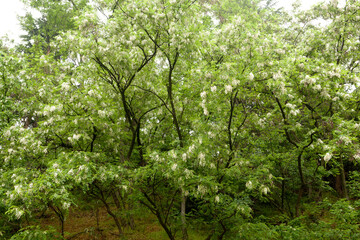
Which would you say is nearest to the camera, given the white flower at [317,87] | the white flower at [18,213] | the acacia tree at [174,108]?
the white flower at [18,213]

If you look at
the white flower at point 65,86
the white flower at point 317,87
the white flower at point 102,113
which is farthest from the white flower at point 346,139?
the white flower at point 65,86

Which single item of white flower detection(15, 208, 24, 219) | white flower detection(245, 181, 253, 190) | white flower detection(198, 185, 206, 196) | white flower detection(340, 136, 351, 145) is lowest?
white flower detection(15, 208, 24, 219)

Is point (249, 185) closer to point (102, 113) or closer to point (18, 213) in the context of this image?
point (102, 113)

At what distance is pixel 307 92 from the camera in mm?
8727

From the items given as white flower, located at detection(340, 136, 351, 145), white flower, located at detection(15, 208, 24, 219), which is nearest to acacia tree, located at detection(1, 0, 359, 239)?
white flower, located at detection(340, 136, 351, 145)

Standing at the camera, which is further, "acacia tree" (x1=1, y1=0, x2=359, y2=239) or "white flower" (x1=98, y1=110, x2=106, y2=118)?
"white flower" (x1=98, y1=110, x2=106, y2=118)

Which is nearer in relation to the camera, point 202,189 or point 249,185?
point 202,189

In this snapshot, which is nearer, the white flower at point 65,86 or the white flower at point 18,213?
the white flower at point 18,213

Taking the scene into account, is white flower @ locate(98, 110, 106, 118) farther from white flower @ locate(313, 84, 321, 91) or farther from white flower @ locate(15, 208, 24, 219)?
white flower @ locate(313, 84, 321, 91)

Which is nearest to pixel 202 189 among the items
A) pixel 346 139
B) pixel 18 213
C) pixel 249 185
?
pixel 249 185

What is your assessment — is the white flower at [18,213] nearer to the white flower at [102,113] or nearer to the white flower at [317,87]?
the white flower at [102,113]

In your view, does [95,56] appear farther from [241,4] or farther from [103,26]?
[241,4]

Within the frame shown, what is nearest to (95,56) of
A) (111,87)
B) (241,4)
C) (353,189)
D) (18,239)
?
(111,87)

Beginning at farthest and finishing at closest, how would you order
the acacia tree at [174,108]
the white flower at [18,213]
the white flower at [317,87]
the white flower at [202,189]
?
1. the white flower at [317,87]
2. the acacia tree at [174,108]
3. the white flower at [202,189]
4. the white flower at [18,213]
